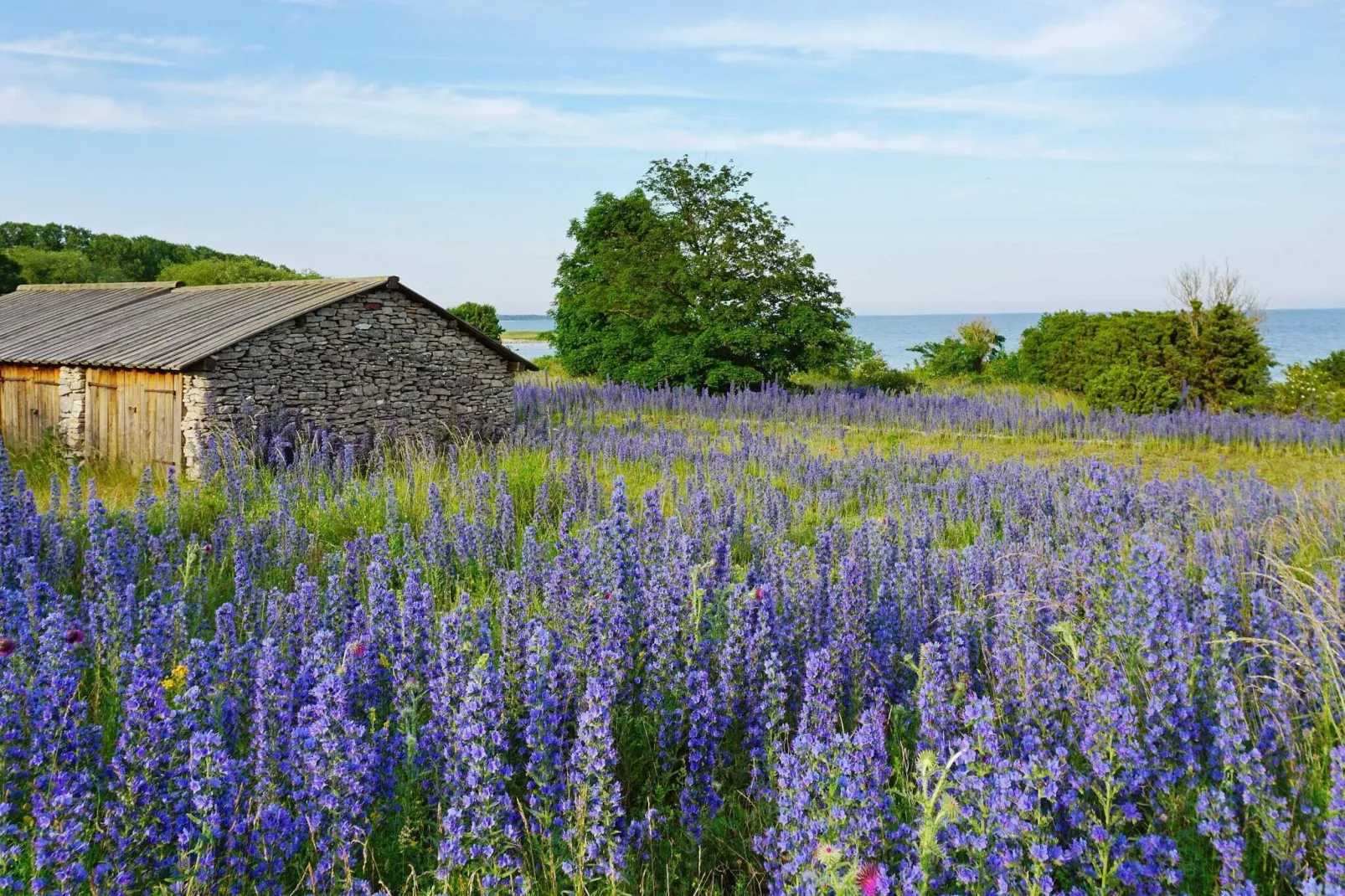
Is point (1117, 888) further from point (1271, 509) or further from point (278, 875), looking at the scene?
point (1271, 509)

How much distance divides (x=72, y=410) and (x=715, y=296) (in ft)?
45.6

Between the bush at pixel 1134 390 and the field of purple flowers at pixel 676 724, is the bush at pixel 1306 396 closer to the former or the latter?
the bush at pixel 1134 390

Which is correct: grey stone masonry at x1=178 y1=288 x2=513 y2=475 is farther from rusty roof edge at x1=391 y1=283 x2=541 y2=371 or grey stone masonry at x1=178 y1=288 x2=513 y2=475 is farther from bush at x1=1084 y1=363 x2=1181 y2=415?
bush at x1=1084 y1=363 x2=1181 y2=415

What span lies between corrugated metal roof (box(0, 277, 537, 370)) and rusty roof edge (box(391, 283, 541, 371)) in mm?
21

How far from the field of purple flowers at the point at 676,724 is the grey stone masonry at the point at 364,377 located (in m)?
6.80

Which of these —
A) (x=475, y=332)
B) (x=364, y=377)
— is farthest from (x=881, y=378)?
(x=364, y=377)

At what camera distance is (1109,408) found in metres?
17.9

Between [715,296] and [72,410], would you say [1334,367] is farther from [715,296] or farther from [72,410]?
[72,410]

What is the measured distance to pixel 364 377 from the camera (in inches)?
581

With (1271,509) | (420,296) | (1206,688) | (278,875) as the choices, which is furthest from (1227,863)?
(420,296)

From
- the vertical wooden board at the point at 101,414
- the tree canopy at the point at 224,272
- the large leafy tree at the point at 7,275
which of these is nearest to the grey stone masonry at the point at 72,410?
the vertical wooden board at the point at 101,414

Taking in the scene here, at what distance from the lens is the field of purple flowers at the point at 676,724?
231 centimetres

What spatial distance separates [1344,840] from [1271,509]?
7.35m

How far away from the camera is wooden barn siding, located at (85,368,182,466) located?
1308 centimetres
